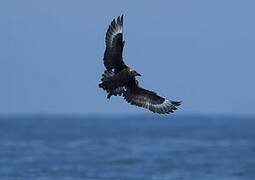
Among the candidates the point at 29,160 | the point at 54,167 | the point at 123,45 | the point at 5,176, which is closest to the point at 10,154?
the point at 29,160

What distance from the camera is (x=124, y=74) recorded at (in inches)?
720

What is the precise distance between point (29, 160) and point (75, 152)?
18.6 ft

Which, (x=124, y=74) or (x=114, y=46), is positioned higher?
(x=114, y=46)

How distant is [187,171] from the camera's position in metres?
32.3

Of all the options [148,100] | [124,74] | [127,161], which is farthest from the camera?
[127,161]

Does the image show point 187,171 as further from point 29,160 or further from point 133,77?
point 133,77

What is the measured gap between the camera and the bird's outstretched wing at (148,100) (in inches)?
748

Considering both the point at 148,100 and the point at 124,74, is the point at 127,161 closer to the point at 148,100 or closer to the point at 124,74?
the point at 148,100

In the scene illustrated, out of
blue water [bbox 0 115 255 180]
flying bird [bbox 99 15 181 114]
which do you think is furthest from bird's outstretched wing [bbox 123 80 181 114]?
blue water [bbox 0 115 255 180]

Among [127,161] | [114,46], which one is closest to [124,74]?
[114,46]

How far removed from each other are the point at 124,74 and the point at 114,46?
1.25 m

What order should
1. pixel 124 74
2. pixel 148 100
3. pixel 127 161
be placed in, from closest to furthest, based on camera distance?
1. pixel 124 74
2. pixel 148 100
3. pixel 127 161

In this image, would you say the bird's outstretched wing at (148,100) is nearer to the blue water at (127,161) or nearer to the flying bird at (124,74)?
the flying bird at (124,74)

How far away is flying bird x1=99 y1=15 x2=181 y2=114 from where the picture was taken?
18.5 meters
